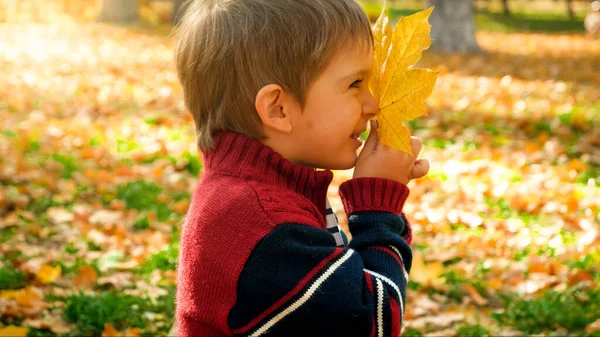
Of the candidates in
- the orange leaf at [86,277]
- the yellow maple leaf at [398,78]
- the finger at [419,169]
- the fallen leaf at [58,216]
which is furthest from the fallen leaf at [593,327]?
the fallen leaf at [58,216]

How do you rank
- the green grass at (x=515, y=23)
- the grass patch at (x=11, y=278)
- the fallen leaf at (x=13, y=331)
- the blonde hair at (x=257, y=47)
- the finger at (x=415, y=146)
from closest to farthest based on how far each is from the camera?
the blonde hair at (x=257, y=47)
the finger at (x=415, y=146)
the fallen leaf at (x=13, y=331)
the grass patch at (x=11, y=278)
the green grass at (x=515, y=23)

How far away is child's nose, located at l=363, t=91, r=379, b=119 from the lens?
2.14 meters

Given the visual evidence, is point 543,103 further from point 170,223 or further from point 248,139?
point 248,139

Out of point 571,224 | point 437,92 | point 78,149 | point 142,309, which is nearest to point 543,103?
point 437,92

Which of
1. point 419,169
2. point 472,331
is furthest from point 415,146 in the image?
point 472,331

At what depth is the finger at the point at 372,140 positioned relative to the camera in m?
2.20

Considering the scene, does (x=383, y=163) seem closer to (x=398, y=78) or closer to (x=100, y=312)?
(x=398, y=78)

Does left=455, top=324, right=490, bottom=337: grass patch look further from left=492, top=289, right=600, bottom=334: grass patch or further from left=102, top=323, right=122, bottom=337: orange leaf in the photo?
left=102, top=323, right=122, bottom=337: orange leaf

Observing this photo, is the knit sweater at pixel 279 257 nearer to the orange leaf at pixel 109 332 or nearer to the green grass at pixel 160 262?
the orange leaf at pixel 109 332

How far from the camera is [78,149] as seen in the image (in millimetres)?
6043

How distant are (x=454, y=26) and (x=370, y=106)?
10989 millimetres

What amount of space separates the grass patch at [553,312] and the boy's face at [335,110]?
1.59m

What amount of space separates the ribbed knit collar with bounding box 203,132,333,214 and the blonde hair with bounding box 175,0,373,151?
0.04 meters

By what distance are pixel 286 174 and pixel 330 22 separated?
0.42 metres
